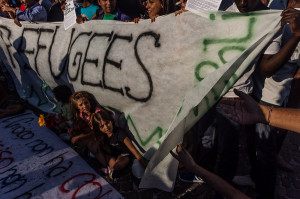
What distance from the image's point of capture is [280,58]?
64.8 inches

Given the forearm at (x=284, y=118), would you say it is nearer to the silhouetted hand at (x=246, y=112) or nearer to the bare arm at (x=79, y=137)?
the silhouetted hand at (x=246, y=112)

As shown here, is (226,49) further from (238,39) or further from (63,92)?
(63,92)

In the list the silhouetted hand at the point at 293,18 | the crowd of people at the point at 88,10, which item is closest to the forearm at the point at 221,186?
the silhouetted hand at the point at 293,18

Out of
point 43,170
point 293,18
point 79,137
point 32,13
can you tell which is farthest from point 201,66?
point 32,13

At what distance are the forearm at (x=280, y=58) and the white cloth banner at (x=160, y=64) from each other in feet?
0.54

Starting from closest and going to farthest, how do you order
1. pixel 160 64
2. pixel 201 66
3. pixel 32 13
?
pixel 201 66 → pixel 160 64 → pixel 32 13

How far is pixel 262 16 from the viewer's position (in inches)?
61.9

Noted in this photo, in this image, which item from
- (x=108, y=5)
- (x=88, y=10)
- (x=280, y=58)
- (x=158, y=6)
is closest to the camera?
(x=280, y=58)

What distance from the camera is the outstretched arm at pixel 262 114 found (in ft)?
4.01

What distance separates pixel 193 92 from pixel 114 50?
123 cm

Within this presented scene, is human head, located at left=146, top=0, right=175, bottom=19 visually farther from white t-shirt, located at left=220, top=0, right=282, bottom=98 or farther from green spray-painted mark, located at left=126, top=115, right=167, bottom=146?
green spray-painted mark, located at left=126, top=115, right=167, bottom=146

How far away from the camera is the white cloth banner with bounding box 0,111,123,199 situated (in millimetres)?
2152

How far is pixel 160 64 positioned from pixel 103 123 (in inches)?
39.1

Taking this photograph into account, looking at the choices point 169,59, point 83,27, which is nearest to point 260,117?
point 169,59
